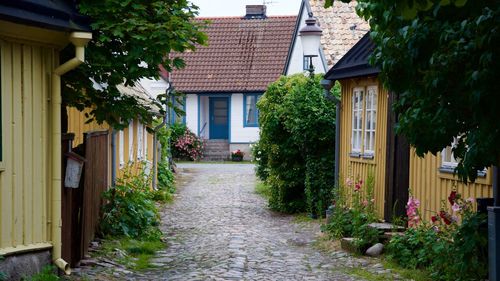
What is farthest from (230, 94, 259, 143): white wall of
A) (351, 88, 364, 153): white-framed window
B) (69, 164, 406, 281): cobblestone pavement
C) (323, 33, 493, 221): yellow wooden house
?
(351, 88, 364, 153): white-framed window

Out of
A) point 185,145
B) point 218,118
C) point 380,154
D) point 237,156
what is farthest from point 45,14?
point 218,118

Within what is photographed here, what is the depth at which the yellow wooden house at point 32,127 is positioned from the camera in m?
7.27

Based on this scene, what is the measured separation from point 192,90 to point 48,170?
2892cm

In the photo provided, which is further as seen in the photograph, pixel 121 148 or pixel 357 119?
pixel 121 148

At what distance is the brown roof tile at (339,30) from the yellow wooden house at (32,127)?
47.2 ft

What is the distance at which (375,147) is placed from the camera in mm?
12719

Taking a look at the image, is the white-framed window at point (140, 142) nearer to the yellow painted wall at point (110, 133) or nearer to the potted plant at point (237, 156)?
the yellow painted wall at point (110, 133)

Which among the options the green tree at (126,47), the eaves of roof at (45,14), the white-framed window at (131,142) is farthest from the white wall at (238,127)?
the eaves of roof at (45,14)

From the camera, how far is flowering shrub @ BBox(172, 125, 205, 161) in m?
34.9

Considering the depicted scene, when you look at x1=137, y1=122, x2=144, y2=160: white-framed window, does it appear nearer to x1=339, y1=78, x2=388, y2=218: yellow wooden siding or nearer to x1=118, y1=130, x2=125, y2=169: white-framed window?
x1=118, y1=130, x2=125, y2=169: white-framed window

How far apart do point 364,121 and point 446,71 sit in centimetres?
753

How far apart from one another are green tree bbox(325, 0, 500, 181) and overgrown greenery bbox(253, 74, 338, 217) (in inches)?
354

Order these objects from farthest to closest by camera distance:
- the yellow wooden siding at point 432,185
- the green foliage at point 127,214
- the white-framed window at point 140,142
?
the white-framed window at point 140,142, the green foliage at point 127,214, the yellow wooden siding at point 432,185

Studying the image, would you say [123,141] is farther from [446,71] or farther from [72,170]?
[446,71]
